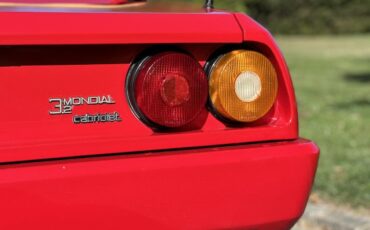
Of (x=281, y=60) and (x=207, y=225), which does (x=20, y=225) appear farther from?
(x=281, y=60)

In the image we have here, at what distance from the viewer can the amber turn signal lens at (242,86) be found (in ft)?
7.64

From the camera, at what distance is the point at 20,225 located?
2.03 metres

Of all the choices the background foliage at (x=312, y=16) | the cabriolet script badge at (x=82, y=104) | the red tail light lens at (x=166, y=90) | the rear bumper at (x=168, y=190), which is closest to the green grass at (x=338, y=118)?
the rear bumper at (x=168, y=190)

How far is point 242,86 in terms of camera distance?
7.64 feet

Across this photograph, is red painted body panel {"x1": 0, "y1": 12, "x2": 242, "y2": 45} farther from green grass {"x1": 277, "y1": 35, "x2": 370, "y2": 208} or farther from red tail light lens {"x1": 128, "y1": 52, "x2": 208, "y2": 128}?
green grass {"x1": 277, "y1": 35, "x2": 370, "y2": 208}

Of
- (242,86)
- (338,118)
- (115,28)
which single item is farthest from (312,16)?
(115,28)

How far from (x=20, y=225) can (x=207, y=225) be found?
61cm

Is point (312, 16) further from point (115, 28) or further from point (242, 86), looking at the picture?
point (115, 28)

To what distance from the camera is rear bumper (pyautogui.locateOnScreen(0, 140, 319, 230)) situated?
2049mm

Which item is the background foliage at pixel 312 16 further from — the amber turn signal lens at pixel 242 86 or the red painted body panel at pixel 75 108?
the red painted body panel at pixel 75 108

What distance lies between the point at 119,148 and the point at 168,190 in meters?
0.20

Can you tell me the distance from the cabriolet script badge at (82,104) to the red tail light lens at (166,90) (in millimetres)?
81

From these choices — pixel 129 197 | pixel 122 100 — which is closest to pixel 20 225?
pixel 129 197

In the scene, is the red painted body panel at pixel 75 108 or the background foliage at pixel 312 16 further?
the background foliage at pixel 312 16
